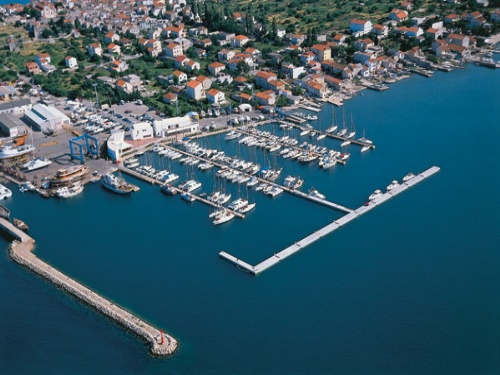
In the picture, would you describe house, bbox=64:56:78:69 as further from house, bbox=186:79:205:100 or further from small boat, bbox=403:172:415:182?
small boat, bbox=403:172:415:182

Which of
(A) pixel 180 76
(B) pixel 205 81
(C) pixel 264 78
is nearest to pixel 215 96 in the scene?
(B) pixel 205 81

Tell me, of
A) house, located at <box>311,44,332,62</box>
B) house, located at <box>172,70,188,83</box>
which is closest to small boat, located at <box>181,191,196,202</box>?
house, located at <box>172,70,188,83</box>

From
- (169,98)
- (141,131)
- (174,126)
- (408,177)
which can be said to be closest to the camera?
(408,177)

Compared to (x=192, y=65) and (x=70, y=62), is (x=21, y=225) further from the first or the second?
(x=70, y=62)

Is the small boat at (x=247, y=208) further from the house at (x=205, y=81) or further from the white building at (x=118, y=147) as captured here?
the house at (x=205, y=81)

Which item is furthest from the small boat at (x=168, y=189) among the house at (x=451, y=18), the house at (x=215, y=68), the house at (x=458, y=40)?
the house at (x=451, y=18)
